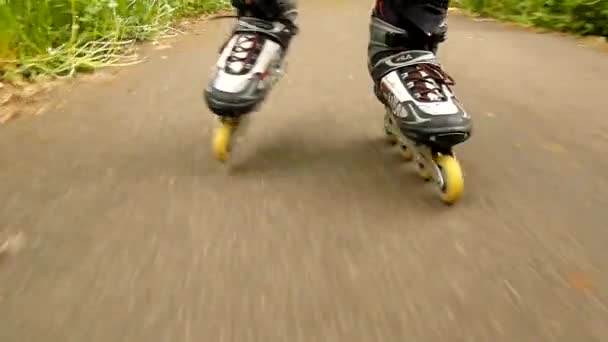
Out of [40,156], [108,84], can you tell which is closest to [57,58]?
[108,84]

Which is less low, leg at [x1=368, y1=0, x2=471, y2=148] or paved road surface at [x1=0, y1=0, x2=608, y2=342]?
leg at [x1=368, y1=0, x2=471, y2=148]

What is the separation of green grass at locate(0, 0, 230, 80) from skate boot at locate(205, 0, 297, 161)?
2.28ft

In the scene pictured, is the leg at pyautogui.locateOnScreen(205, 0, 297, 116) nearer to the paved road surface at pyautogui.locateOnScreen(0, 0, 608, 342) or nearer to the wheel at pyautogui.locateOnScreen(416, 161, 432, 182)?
the paved road surface at pyautogui.locateOnScreen(0, 0, 608, 342)

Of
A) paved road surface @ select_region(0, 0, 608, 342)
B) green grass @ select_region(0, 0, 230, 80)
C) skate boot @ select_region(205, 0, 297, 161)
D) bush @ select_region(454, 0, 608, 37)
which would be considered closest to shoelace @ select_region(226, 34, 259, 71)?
skate boot @ select_region(205, 0, 297, 161)

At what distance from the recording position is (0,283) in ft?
1.95

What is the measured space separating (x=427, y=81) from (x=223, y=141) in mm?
291

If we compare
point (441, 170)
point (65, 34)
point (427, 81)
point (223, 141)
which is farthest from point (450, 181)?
point (65, 34)

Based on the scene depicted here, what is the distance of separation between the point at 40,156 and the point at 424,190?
1.91 ft

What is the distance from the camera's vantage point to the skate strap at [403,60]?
0.84 meters

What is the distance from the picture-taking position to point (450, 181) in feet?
2.37

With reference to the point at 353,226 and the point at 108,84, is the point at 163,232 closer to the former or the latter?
the point at 353,226

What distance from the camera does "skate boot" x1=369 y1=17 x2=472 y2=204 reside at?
73 cm

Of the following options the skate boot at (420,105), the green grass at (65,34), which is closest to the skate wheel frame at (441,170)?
the skate boot at (420,105)

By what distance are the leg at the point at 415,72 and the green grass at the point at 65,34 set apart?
89 centimetres
